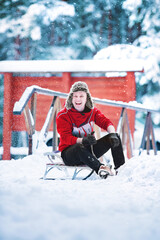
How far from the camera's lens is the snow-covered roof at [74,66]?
6.86 meters

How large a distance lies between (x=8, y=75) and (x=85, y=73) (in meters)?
1.90

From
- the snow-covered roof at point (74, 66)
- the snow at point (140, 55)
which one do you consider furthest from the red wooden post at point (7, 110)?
the snow at point (140, 55)

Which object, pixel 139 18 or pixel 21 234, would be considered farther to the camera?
pixel 139 18

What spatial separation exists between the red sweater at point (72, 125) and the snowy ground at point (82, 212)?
733 millimetres

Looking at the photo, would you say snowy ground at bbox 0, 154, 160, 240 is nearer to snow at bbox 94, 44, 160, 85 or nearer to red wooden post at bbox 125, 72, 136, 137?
red wooden post at bbox 125, 72, 136, 137

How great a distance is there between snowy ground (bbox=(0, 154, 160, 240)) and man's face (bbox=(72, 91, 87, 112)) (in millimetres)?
958

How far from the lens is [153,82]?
32.6ft

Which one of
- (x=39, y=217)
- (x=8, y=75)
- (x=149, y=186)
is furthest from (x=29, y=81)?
(x=39, y=217)

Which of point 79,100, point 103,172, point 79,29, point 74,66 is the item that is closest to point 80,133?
point 79,100

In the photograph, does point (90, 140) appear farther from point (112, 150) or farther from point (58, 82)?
point (58, 82)

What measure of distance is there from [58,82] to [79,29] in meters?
3.92

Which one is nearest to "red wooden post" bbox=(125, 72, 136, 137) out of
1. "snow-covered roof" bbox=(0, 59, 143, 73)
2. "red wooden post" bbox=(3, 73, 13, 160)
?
"snow-covered roof" bbox=(0, 59, 143, 73)

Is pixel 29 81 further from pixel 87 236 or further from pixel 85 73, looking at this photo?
pixel 87 236

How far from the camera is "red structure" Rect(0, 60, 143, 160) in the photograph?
7.01 meters
